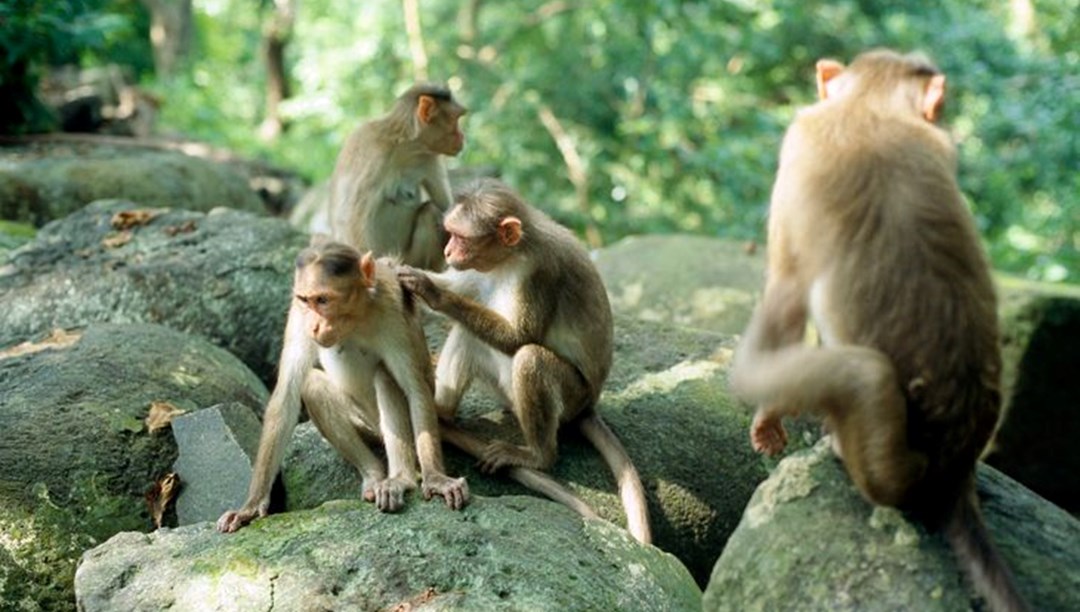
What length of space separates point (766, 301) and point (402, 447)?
2211 millimetres

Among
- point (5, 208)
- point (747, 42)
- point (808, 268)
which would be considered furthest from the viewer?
point (747, 42)

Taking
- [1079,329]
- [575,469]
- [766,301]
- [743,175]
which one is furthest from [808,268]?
[743,175]

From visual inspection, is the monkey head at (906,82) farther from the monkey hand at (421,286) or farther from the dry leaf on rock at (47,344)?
the dry leaf on rock at (47,344)

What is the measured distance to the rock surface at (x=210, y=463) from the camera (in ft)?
20.2

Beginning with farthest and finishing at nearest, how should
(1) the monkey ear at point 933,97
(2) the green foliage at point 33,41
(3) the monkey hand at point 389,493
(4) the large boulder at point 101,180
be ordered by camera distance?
(4) the large boulder at point 101,180 < (2) the green foliage at point 33,41 < (3) the monkey hand at point 389,493 < (1) the monkey ear at point 933,97

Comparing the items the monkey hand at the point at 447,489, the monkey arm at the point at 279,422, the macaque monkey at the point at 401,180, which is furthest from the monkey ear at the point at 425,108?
the monkey hand at the point at 447,489

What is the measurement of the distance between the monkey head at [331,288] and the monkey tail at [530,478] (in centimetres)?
81

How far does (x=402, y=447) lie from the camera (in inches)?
229

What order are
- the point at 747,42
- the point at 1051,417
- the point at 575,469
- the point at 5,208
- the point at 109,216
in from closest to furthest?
the point at 575,469
the point at 109,216
the point at 1051,417
the point at 5,208
the point at 747,42

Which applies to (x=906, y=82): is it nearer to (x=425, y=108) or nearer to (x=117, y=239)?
(x=425, y=108)

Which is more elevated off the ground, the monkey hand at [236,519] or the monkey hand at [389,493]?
the monkey hand at [389,493]

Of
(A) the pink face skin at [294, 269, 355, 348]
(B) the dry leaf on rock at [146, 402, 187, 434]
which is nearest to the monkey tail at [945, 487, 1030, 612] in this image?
(A) the pink face skin at [294, 269, 355, 348]

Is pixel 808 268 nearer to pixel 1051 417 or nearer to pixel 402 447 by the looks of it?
pixel 402 447

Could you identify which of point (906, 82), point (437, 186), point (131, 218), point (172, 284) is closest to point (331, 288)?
point (906, 82)
